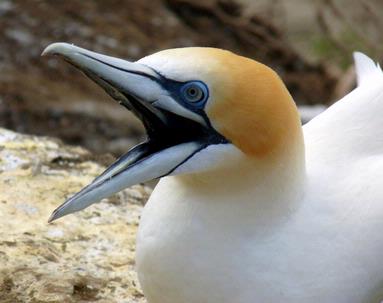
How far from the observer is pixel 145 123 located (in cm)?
271

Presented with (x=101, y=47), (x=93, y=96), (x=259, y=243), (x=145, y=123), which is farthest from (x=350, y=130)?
(x=101, y=47)

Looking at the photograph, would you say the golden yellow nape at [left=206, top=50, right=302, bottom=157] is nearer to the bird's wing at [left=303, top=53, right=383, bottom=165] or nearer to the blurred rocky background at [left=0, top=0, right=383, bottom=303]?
the bird's wing at [left=303, top=53, right=383, bottom=165]

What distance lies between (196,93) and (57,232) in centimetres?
119

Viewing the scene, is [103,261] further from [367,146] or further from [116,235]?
[367,146]

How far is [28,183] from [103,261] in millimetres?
483

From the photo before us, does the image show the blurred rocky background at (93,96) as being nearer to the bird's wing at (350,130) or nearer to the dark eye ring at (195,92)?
the bird's wing at (350,130)

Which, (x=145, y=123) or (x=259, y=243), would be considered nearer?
(x=145, y=123)

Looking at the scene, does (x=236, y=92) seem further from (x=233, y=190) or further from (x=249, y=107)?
Answer: (x=233, y=190)

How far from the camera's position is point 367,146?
324 centimetres

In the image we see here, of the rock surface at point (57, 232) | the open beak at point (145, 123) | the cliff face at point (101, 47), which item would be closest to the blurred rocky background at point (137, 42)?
the cliff face at point (101, 47)

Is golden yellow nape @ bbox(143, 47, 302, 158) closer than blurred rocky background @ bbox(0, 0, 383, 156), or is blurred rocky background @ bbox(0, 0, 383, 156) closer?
golden yellow nape @ bbox(143, 47, 302, 158)

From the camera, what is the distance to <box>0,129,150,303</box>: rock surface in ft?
11.2

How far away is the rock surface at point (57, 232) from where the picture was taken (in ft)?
11.2

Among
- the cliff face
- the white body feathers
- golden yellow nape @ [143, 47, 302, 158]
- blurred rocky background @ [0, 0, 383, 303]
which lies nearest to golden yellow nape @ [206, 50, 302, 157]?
golden yellow nape @ [143, 47, 302, 158]
